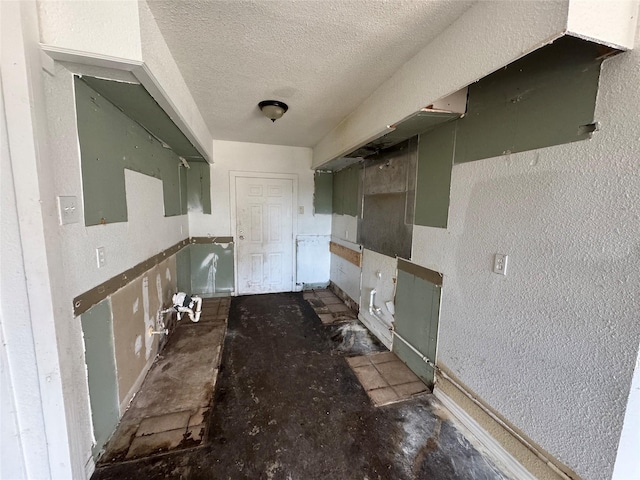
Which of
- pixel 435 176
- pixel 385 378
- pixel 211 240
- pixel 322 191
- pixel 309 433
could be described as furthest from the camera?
pixel 322 191

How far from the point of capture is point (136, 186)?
1.90 meters

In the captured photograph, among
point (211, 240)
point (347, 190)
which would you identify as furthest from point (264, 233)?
point (347, 190)

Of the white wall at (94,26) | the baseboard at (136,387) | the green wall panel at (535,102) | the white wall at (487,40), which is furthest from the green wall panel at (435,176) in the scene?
the baseboard at (136,387)

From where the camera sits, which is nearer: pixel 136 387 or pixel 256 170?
pixel 136 387

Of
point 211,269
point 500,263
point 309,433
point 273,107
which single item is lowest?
point 309,433

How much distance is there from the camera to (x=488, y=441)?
1497 millimetres

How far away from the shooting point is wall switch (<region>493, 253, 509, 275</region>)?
4.63ft

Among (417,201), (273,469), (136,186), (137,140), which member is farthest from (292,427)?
(137,140)

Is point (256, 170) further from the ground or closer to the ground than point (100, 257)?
further from the ground

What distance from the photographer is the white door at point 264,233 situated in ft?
12.8

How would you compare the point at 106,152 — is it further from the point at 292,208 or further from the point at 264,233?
the point at 292,208

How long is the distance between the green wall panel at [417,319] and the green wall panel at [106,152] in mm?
2197

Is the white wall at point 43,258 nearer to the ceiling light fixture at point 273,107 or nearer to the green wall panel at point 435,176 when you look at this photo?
the ceiling light fixture at point 273,107

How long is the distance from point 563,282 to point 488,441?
105 cm
